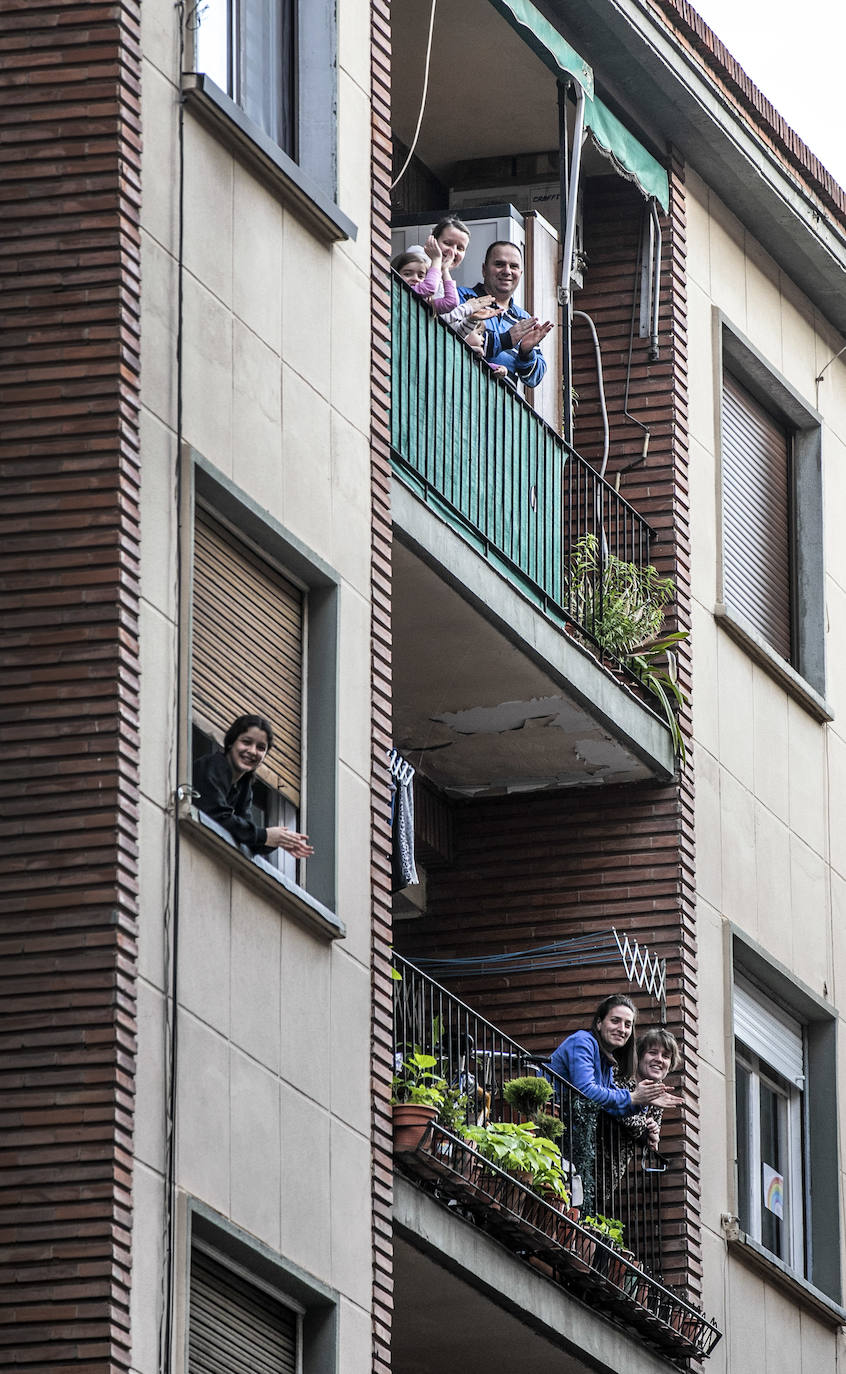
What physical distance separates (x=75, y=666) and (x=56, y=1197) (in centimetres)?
210

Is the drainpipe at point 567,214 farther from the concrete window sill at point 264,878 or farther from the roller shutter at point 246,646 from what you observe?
the concrete window sill at point 264,878

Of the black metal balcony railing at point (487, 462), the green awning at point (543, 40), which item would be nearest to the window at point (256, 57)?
the black metal balcony railing at point (487, 462)

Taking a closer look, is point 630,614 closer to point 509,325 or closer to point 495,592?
point 509,325

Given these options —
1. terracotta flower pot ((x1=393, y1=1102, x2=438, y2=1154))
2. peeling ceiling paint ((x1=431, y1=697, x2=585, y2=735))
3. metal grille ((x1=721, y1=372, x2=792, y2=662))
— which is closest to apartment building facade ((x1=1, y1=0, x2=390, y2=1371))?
terracotta flower pot ((x1=393, y1=1102, x2=438, y2=1154))

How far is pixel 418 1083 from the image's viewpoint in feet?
53.5

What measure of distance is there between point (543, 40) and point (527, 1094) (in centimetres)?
636

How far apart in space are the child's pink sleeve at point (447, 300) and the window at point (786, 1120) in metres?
4.86

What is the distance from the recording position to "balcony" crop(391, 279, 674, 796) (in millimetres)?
17234

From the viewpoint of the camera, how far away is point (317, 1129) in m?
14.4

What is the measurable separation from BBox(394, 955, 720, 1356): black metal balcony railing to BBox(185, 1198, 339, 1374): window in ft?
4.66

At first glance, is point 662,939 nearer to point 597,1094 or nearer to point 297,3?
point 597,1094

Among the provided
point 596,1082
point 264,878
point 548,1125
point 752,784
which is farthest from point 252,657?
point 752,784

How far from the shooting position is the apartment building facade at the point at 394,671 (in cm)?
1295

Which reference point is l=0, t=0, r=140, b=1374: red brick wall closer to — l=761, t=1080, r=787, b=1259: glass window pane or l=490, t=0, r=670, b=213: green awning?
l=490, t=0, r=670, b=213: green awning
